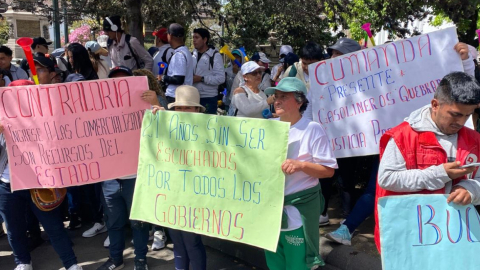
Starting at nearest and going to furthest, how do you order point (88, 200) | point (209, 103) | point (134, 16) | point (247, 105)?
point (247, 105) → point (88, 200) → point (209, 103) → point (134, 16)

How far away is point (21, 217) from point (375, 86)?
10.6 ft

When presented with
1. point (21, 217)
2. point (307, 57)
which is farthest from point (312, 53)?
point (21, 217)

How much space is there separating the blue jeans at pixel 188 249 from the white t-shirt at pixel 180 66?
2256 millimetres

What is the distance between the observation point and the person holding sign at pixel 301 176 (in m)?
3.09

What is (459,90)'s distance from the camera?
7.79 feet

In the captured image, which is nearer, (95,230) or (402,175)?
(402,175)

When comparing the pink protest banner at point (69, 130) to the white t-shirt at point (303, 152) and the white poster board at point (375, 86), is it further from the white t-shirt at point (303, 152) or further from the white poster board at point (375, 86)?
the white poster board at point (375, 86)

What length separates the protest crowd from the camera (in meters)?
2.49

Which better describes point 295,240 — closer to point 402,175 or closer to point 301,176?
point 301,176

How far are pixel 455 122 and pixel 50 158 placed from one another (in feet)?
9.76

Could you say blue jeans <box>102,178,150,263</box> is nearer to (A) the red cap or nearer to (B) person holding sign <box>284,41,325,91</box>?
(B) person holding sign <box>284,41,325,91</box>

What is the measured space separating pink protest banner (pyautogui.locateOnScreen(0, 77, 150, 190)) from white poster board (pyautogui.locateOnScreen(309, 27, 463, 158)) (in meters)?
1.60

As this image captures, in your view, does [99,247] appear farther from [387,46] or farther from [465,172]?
[465,172]

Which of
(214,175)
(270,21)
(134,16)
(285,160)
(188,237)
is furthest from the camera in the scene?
(270,21)
